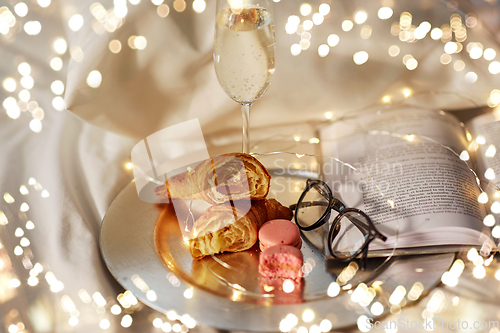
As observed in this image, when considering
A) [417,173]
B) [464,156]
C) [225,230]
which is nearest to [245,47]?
[225,230]

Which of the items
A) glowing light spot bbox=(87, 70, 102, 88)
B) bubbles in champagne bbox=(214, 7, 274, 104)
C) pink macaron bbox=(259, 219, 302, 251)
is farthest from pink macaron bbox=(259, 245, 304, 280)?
glowing light spot bbox=(87, 70, 102, 88)

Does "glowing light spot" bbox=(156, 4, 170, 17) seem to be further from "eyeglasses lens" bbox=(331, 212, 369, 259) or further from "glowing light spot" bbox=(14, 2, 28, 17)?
"eyeglasses lens" bbox=(331, 212, 369, 259)

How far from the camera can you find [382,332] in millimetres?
522

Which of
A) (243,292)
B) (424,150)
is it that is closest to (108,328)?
(243,292)

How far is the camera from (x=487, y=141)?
86cm

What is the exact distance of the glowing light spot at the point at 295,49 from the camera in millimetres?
1031

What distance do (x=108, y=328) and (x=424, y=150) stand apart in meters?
0.64

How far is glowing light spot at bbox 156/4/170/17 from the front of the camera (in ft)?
3.21

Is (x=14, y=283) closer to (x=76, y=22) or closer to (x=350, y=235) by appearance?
(x=350, y=235)

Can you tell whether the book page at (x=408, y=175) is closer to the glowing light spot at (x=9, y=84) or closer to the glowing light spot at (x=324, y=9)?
the glowing light spot at (x=324, y=9)

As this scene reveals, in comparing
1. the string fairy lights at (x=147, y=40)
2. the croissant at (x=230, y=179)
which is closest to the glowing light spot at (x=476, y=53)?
the string fairy lights at (x=147, y=40)

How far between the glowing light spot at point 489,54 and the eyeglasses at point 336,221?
596 millimetres

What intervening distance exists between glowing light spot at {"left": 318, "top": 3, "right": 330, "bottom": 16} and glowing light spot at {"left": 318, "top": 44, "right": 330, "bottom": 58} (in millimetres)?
76

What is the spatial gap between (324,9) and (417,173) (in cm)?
49
